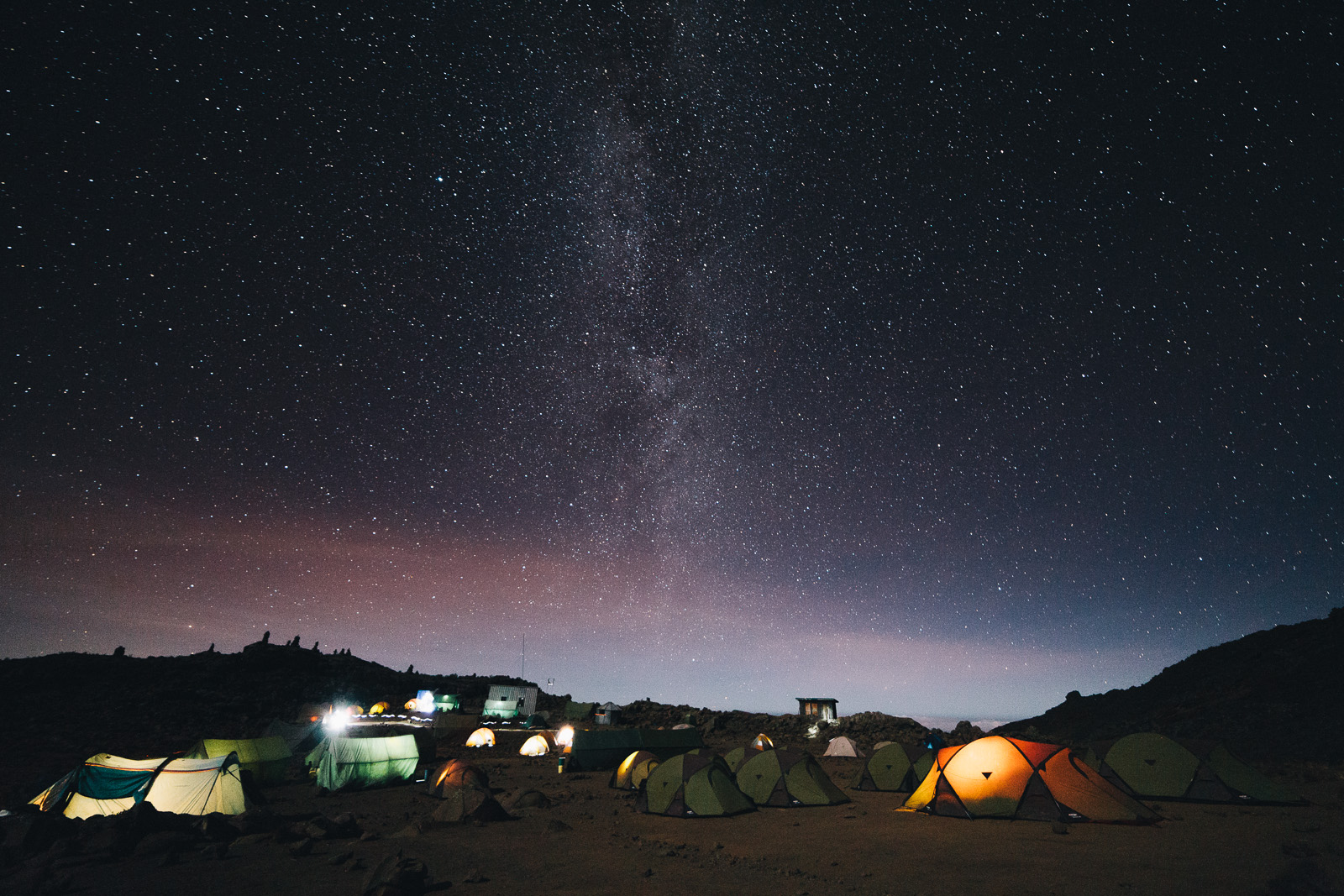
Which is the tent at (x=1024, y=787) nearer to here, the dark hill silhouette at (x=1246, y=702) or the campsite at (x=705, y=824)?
the campsite at (x=705, y=824)

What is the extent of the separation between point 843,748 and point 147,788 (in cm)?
3607

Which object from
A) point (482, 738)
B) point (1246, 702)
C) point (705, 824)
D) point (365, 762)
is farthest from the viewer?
point (482, 738)

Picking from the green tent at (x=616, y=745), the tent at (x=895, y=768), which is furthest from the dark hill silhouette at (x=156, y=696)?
the tent at (x=895, y=768)

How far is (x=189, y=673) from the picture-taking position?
70062 mm

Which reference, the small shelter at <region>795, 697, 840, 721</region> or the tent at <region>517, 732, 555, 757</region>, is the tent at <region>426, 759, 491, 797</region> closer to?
the tent at <region>517, 732, 555, 757</region>

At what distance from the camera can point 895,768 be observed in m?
22.8

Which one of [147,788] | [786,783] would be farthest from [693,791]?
[147,788]

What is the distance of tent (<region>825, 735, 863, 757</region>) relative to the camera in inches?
1505

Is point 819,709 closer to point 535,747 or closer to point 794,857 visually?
point 535,747

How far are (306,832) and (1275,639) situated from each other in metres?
72.9

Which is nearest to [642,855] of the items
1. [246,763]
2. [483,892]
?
[483,892]

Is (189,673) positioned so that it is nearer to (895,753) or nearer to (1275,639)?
(895,753)

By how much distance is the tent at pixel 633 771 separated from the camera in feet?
77.1

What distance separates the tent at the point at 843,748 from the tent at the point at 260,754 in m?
31.7
